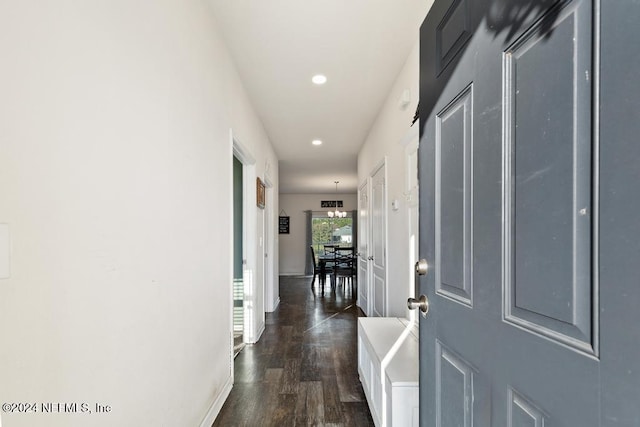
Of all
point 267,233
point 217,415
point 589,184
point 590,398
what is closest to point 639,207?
point 589,184

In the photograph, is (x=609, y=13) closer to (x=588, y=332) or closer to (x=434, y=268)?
(x=588, y=332)

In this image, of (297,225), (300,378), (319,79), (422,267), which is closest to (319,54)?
(319,79)

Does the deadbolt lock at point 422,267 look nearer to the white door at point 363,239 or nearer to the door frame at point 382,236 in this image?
the door frame at point 382,236

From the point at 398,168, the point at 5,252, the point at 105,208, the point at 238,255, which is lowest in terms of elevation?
the point at 238,255

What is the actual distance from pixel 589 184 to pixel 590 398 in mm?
356

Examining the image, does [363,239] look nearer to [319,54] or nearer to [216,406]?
[319,54]

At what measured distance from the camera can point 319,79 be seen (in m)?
3.01

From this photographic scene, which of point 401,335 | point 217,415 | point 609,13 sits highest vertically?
point 609,13

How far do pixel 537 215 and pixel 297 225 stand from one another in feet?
33.1

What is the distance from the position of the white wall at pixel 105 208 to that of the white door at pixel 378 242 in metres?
2.13

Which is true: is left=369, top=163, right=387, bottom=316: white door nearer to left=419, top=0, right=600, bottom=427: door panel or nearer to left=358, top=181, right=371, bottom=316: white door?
left=358, top=181, right=371, bottom=316: white door

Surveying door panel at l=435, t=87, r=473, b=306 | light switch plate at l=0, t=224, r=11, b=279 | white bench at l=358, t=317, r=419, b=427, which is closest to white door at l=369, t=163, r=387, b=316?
white bench at l=358, t=317, r=419, b=427

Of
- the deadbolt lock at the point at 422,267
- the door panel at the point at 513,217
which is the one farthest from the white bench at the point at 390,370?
the deadbolt lock at the point at 422,267

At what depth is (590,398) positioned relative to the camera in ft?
1.83
